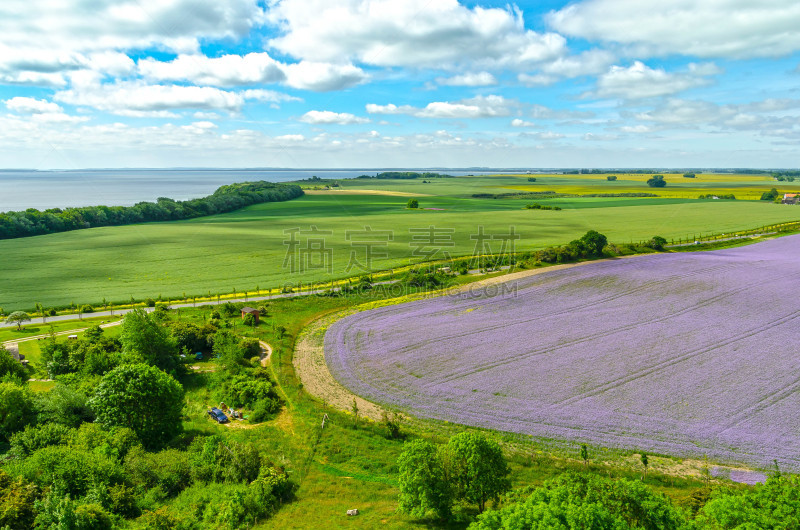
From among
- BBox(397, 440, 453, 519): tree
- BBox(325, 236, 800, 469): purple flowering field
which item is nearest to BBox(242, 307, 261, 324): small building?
BBox(325, 236, 800, 469): purple flowering field

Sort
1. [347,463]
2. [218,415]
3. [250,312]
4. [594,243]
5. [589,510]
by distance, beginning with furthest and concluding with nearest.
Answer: [594,243] → [250,312] → [218,415] → [347,463] → [589,510]

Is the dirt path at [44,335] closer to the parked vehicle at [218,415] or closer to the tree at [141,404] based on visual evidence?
the tree at [141,404]

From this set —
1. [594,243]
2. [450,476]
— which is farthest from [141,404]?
[594,243]

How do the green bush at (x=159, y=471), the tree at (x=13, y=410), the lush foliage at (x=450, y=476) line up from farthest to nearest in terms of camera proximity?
the tree at (x=13, y=410) < the green bush at (x=159, y=471) < the lush foliage at (x=450, y=476)

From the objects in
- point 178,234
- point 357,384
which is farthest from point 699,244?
point 178,234

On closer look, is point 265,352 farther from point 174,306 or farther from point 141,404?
point 174,306

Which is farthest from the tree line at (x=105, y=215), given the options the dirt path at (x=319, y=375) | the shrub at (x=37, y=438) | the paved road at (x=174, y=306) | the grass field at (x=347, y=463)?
the shrub at (x=37, y=438)
